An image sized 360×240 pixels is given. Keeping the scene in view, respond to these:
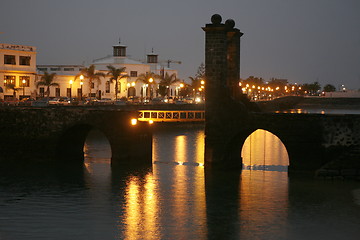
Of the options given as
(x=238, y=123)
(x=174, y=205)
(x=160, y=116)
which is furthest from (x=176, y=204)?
(x=160, y=116)

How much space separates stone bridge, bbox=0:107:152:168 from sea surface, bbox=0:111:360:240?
1.92 m

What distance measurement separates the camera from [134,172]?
1602 inches

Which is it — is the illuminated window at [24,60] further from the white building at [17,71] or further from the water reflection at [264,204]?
the water reflection at [264,204]

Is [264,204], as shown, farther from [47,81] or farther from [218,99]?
[47,81]

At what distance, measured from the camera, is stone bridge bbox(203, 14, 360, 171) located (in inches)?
1454

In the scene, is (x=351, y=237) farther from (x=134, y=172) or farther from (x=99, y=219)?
(x=134, y=172)

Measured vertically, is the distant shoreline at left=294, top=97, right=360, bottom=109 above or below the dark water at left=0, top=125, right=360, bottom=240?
above

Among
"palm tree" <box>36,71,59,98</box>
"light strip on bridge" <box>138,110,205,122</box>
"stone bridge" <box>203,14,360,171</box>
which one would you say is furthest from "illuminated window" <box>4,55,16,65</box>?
"stone bridge" <box>203,14,360,171</box>

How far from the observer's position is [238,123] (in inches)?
1551

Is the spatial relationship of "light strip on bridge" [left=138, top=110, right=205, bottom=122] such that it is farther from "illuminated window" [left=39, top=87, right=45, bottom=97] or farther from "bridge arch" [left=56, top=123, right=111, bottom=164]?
"illuminated window" [left=39, top=87, right=45, bottom=97]

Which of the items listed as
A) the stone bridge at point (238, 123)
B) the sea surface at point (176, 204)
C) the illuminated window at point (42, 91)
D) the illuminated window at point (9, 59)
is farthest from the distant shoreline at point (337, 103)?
the stone bridge at point (238, 123)

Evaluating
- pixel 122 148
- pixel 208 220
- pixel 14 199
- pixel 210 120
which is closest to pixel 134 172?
pixel 122 148

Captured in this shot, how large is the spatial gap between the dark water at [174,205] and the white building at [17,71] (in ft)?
129

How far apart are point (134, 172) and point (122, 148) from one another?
3194 millimetres
